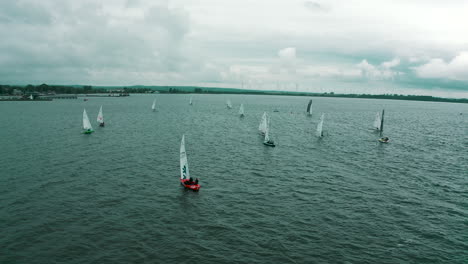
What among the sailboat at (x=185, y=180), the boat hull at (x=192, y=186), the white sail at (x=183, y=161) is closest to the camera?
the boat hull at (x=192, y=186)

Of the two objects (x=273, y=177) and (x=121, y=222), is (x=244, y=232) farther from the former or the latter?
(x=273, y=177)

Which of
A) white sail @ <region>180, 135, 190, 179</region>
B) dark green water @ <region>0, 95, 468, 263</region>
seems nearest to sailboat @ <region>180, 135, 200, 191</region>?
white sail @ <region>180, 135, 190, 179</region>

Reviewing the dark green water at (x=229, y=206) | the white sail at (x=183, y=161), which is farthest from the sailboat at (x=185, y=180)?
the dark green water at (x=229, y=206)

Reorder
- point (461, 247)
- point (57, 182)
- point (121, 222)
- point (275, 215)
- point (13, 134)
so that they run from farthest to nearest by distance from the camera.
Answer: point (13, 134), point (57, 182), point (275, 215), point (121, 222), point (461, 247)

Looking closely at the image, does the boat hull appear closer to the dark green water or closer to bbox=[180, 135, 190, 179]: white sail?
the dark green water

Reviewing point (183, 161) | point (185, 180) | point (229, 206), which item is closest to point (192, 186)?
point (185, 180)

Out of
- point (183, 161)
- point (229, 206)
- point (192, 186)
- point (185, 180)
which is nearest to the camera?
point (229, 206)

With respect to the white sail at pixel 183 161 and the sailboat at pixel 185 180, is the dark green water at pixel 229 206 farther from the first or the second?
the white sail at pixel 183 161

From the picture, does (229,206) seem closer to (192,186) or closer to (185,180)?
(192,186)

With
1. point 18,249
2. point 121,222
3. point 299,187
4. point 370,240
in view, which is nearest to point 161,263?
point 121,222

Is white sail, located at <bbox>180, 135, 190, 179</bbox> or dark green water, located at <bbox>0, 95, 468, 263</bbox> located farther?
white sail, located at <bbox>180, 135, 190, 179</bbox>

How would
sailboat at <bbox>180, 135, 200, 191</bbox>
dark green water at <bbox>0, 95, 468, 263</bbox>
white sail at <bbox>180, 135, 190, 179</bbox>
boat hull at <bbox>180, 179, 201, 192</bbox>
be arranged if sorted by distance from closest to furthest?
1. dark green water at <bbox>0, 95, 468, 263</bbox>
2. boat hull at <bbox>180, 179, 201, 192</bbox>
3. sailboat at <bbox>180, 135, 200, 191</bbox>
4. white sail at <bbox>180, 135, 190, 179</bbox>
